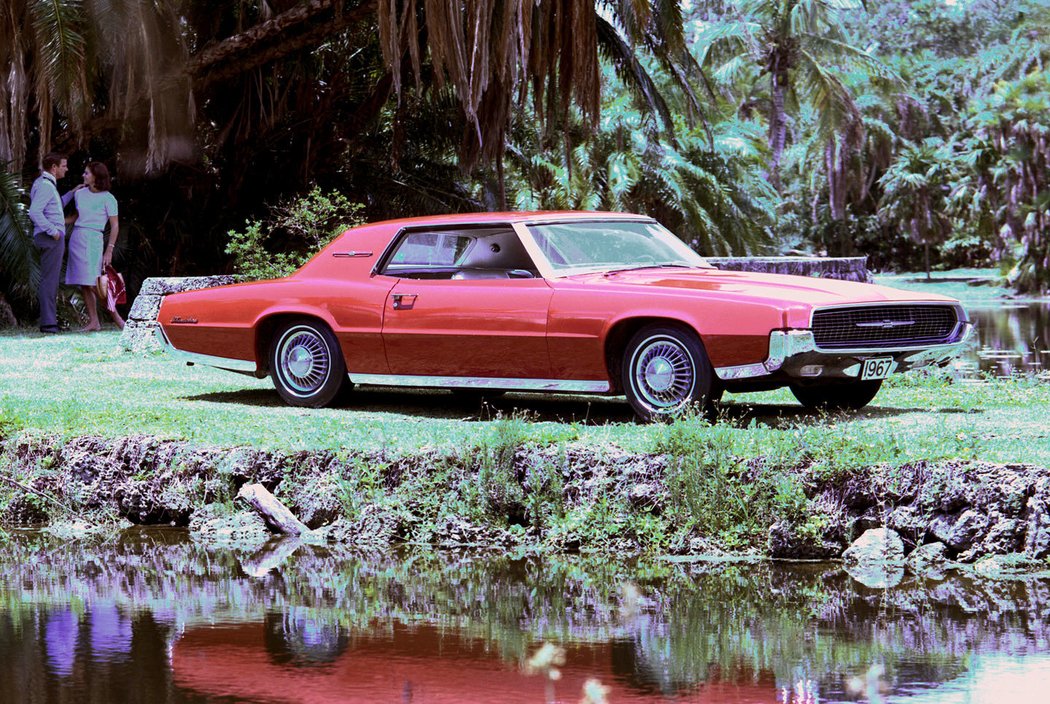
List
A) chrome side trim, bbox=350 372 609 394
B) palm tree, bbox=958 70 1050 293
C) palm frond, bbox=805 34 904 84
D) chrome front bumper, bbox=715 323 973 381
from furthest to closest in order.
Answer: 1. palm frond, bbox=805 34 904 84
2. palm tree, bbox=958 70 1050 293
3. chrome side trim, bbox=350 372 609 394
4. chrome front bumper, bbox=715 323 973 381

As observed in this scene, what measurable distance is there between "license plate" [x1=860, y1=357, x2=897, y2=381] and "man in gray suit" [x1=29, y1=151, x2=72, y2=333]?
32.0 ft

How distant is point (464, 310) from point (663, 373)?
1.43m

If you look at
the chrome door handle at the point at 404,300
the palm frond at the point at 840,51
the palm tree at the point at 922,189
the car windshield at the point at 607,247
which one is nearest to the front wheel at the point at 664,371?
the car windshield at the point at 607,247

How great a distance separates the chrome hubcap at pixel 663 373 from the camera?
8.65 meters

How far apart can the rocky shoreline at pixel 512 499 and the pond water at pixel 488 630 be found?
9.7 inches

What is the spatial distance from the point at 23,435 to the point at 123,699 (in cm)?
427

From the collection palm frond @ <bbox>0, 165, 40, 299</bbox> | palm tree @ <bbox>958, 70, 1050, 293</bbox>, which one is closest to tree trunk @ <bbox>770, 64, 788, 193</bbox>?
palm tree @ <bbox>958, 70, 1050, 293</bbox>

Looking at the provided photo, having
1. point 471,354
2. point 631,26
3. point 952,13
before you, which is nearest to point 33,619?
point 471,354

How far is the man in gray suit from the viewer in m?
15.6

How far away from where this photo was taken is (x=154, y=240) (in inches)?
799

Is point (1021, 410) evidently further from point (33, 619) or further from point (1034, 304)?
point (1034, 304)

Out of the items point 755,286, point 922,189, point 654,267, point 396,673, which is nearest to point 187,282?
→ point 654,267

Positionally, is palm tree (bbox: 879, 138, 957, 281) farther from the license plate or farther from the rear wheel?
the license plate

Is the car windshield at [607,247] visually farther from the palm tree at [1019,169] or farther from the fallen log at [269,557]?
the palm tree at [1019,169]
